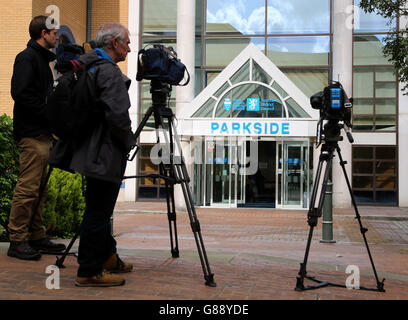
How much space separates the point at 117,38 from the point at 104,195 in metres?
1.30

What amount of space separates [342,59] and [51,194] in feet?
49.0

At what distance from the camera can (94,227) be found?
3.90 metres

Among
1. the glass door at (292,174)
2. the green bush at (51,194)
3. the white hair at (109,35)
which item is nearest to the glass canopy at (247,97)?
the glass door at (292,174)

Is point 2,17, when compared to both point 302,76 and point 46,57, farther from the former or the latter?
point 46,57

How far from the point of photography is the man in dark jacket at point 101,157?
3.74 metres

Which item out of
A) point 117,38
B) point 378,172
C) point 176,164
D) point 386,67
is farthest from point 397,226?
point 117,38

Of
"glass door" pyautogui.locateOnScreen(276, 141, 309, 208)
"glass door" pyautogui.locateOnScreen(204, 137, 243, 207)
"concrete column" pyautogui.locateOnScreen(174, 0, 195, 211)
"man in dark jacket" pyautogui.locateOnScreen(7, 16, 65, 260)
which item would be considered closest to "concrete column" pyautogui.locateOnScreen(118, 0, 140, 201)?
"concrete column" pyautogui.locateOnScreen(174, 0, 195, 211)

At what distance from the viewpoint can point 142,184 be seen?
22016 millimetres

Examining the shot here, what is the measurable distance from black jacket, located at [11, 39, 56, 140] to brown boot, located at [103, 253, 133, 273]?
1.45 meters

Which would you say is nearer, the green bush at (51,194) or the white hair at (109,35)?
the white hair at (109,35)

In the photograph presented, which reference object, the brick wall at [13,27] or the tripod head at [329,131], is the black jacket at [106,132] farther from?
the brick wall at [13,27]

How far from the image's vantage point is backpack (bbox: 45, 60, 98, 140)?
151 inches

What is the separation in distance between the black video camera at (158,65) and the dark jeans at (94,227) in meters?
1.13
